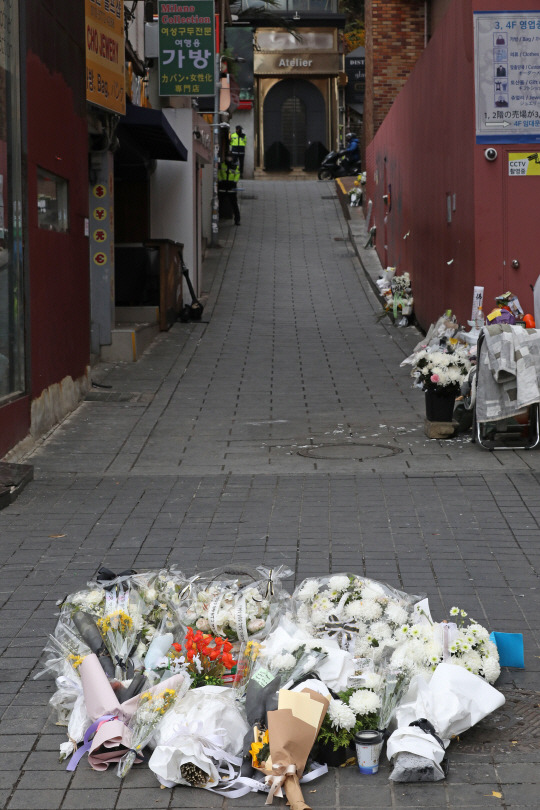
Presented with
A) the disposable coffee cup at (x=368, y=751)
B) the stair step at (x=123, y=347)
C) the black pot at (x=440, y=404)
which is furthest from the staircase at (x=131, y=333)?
the disposable coffee cup at (x=368, y=751)

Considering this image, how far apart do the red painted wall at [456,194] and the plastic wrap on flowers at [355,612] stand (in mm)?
7710

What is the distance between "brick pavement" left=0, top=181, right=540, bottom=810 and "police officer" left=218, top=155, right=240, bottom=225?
42.9ft

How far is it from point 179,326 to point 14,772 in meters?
15.2

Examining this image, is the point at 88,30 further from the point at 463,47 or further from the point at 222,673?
the point at 222,673

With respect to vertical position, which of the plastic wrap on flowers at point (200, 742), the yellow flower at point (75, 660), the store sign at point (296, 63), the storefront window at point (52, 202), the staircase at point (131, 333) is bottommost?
the plastic wrap on flowers at point (200, 742)

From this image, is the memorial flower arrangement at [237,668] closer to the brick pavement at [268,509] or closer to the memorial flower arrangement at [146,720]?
the memorial flower arrangement at [146,720]

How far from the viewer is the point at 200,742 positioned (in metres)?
3.90

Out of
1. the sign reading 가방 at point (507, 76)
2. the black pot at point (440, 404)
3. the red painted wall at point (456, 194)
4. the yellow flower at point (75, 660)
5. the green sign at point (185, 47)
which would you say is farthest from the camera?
the green sign at point (185, 47)

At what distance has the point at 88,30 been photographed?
42.7 ft

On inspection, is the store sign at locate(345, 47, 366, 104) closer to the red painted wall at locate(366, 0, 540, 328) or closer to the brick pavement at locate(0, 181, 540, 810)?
the red painted wall at locate(366, 0, 540, 328)

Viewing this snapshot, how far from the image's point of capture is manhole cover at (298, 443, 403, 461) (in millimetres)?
9766

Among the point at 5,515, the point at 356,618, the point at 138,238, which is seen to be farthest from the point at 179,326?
the point at 356,618

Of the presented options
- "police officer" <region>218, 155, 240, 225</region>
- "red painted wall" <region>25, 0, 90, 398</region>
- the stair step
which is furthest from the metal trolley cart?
"police officer" <region>218, 155, 240, 225</region>

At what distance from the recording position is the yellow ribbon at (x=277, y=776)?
373cm
